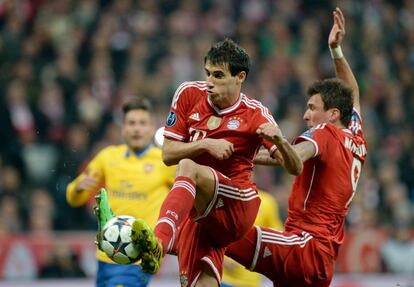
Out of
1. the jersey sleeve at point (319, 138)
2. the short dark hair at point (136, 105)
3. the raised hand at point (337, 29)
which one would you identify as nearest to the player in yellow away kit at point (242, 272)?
the short dark hair at point (136, 105)

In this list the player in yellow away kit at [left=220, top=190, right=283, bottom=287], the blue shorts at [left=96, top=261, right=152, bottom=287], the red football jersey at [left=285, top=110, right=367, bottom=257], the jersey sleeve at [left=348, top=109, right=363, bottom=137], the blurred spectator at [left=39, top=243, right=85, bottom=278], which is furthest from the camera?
the blurred spectator at [left=39, top=243, right=85, bottom=278]

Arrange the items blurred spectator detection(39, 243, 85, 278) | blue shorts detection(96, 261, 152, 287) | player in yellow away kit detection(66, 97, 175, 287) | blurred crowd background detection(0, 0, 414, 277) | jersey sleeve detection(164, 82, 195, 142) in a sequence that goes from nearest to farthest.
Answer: jersey sleeve detection(164, 82, 195, 142), blue shorts detection(96, 261, 152, 287), player in yellow away kit detection(66, 97, 175, 287), blurred spectator detection(39, 243, 85, 278), blurred crowd background detection(0, 0, 414, 277)

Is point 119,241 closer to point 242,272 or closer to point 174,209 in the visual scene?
point 174,209

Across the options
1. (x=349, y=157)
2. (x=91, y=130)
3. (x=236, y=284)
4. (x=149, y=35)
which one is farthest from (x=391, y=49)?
(x=349, y=157)

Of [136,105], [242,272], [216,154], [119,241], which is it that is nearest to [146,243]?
[119,241]

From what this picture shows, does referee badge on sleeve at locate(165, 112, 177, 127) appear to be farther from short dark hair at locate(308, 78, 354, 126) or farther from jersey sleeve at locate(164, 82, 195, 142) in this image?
short dark hair at locate(308, 78, 354, 126)

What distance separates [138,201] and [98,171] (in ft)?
1.65

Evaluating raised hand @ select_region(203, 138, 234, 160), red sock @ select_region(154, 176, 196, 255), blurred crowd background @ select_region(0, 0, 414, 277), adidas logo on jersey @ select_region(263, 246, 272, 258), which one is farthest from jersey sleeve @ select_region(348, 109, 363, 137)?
blurred crowd background @ select_region(0, 0, 414, 277)

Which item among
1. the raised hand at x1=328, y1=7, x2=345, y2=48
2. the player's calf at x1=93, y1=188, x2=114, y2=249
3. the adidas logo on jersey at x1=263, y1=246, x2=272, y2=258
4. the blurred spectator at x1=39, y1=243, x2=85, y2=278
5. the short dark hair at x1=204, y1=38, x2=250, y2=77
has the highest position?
the raised hand at x1=328, y1=7, x2=345, y2=48

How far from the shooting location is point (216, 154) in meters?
7.27

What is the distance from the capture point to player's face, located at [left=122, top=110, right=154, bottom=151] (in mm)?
9789

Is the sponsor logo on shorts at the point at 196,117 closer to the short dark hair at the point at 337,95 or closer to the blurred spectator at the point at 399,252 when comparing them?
the short dark hair at the point at 337,95

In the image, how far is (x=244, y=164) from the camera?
7.71 meters

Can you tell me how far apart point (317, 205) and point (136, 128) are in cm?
247
